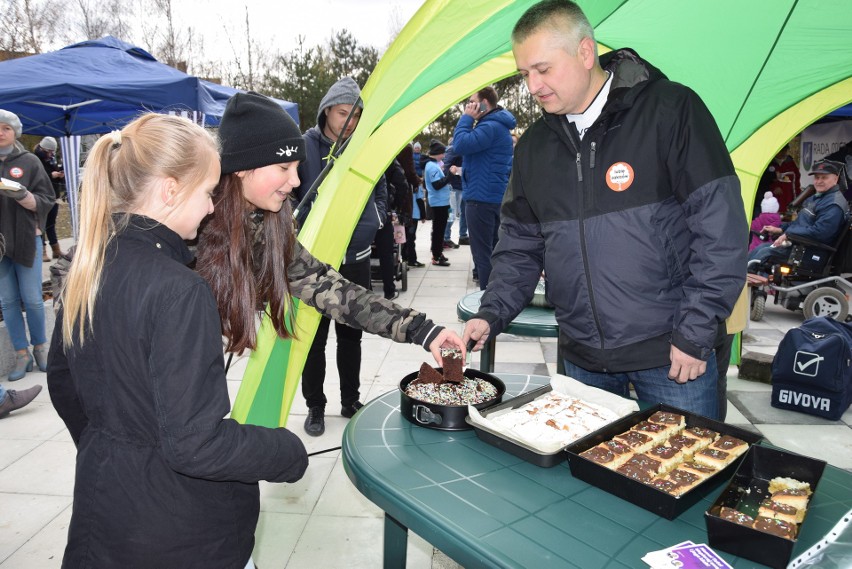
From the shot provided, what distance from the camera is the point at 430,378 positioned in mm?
1903

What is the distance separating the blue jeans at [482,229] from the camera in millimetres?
6152

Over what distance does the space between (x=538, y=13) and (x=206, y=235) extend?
1.25 metres

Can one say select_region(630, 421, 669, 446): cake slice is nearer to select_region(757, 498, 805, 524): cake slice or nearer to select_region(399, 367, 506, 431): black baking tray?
select_region(757, 498, 805, 524): cake slice

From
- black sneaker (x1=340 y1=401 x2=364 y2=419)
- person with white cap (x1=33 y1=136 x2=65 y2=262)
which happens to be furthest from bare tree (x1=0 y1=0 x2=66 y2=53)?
black sneaker (x1=340 y1=401 x2=364 y2=419)

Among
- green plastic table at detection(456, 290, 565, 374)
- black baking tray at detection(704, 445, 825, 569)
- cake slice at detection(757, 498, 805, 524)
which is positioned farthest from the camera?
green plastic table at detection(456, 290, 565, 374)

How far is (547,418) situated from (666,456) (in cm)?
34

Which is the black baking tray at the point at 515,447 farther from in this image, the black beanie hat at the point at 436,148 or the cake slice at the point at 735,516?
the black beanie hat at the point at 436,148

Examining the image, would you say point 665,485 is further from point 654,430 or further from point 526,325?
point 526,325

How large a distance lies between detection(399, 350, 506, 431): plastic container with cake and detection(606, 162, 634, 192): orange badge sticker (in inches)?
28.4

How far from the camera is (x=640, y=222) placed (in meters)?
1.83

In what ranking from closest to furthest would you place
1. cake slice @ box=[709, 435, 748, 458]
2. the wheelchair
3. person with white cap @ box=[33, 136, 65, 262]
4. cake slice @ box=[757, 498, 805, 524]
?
cake slice @ box=[757, 498, 805, 524] → cake slice @ box=[709, 435, 748, 458] → the wheelchair → person with white cap @ box=[33, 136, 65, 262]

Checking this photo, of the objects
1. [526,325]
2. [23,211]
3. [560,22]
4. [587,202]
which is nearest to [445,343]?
[587,202]

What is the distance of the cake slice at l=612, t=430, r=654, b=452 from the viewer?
1519 mm

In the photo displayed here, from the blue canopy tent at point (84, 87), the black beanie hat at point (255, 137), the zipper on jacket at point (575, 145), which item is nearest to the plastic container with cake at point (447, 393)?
the zipper on jacket at point (575, 145)
